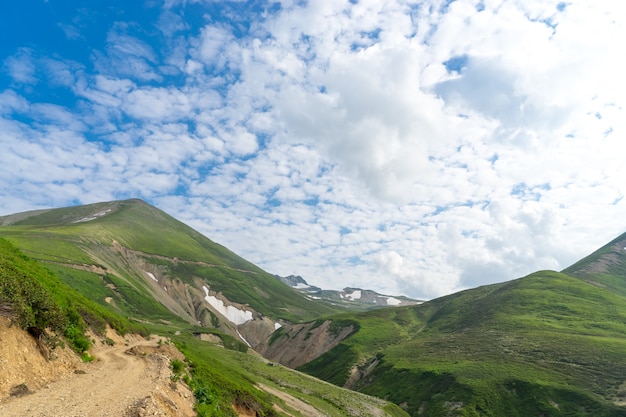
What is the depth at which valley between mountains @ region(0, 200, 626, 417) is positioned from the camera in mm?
21406

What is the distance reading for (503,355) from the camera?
10025 cm

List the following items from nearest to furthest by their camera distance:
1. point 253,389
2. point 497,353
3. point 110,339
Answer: point 110,339, point 253,389, point 497,353

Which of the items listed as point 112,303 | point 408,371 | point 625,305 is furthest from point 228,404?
point 625,305

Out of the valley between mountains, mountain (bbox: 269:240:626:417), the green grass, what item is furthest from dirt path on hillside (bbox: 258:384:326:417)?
mountain (bbox: 269:240:626:417)

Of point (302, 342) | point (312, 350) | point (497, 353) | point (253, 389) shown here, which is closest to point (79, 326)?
point (253, 389)

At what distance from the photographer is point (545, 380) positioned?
82.8m

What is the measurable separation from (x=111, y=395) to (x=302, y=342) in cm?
16229

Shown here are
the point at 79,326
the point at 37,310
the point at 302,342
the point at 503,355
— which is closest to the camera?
the point at 37,310

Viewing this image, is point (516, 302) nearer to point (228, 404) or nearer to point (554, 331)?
point (554, 331)

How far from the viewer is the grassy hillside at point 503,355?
3095 inches

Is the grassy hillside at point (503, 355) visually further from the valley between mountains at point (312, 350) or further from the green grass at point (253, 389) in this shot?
the green grass at point (253, 389)

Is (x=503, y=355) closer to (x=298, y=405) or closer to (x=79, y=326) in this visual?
(x=298, y=405)

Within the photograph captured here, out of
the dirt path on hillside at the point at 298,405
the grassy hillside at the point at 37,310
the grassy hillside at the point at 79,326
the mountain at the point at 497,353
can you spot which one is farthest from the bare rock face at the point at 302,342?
the grassy hillside at the point at 37,310

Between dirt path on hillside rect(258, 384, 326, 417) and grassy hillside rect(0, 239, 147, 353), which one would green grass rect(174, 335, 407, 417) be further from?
grassy hillside rect(0, 239, 147, 353)
